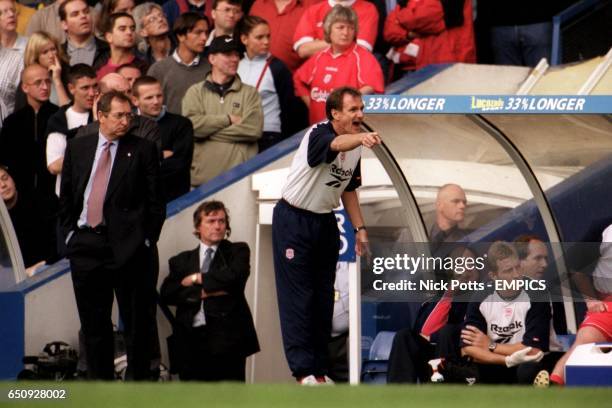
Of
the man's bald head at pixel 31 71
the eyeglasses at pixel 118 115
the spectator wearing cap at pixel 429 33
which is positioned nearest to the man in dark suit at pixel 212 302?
the eyeglasses at pixel 118 115

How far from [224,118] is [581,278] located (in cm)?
412

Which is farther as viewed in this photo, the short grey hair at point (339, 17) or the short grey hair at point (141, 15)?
the short grey hair at point (141, 15)

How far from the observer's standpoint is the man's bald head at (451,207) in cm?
1113

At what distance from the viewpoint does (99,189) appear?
11.5m

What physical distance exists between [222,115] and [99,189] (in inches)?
102

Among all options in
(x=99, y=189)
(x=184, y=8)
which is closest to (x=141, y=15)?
(x=184, y=8)

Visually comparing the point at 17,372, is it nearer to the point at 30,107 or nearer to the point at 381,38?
the point at 30,107

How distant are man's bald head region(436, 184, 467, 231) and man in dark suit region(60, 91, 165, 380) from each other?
80.0 inches

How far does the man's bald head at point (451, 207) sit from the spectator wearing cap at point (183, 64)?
3913mm

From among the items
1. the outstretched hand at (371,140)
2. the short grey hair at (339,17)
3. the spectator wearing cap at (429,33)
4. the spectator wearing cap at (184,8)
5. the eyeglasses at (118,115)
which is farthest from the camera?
the spectator wearing cap at (184,8)

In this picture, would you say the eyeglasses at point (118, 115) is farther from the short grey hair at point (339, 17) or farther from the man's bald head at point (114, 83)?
the short grey hair at point (339, 17)

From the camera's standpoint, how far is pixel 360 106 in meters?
10.7

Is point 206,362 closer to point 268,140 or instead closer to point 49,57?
point 268,140

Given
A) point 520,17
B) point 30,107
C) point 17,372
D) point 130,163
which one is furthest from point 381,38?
point 17,372
